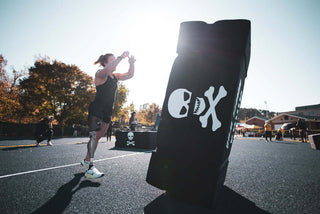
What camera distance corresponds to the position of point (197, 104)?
62.0 inches

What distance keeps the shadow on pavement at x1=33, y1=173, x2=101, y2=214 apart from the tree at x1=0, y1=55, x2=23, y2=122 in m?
23.8

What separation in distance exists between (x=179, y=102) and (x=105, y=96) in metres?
1.46

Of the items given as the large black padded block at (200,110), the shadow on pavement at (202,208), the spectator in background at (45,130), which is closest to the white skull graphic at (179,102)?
the large black padded block at (200,110)

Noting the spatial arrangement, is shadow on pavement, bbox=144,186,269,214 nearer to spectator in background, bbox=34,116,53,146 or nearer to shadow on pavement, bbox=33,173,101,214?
shadow on pavement, bbox=33,173,101,214

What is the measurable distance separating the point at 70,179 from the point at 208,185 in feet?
6.01

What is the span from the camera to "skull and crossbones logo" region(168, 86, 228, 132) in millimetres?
1490

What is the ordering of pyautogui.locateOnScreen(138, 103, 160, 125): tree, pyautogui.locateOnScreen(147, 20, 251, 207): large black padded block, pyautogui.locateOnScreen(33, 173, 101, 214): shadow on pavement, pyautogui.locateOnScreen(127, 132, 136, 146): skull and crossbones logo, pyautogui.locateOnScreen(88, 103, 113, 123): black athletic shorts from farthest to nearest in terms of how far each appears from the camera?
pyautogui.locateOnScreen(138, 103, 160, 125): tree, pyautogui.locateOnScreen(127, 132, 136, 146): skull and crossbones logo, pyautogui.locateOnScreen(88, 103, 113, 123): black athletic shorts, pyautogui.locateOnScreen(147, 20, 251, 207): large black padded block, pyautogui.locateOnScreen(33, 173, 101, 214): shadow on pavement

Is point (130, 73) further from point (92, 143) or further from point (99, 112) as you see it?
point (92, 143)

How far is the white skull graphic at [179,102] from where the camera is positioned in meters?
1.61

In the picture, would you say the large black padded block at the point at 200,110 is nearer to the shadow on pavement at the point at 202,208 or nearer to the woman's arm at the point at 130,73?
the shadow on pavement at the point at 202,208

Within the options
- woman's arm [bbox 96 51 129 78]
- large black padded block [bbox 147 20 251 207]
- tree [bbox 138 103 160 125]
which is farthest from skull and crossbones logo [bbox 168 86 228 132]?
tree [bbox 138 103 160 125]

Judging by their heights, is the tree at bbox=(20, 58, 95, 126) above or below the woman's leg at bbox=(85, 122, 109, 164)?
above

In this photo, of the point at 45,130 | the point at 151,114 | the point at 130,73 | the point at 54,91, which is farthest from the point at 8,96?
the point at 151,114

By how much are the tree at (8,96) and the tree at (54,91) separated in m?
0.88
